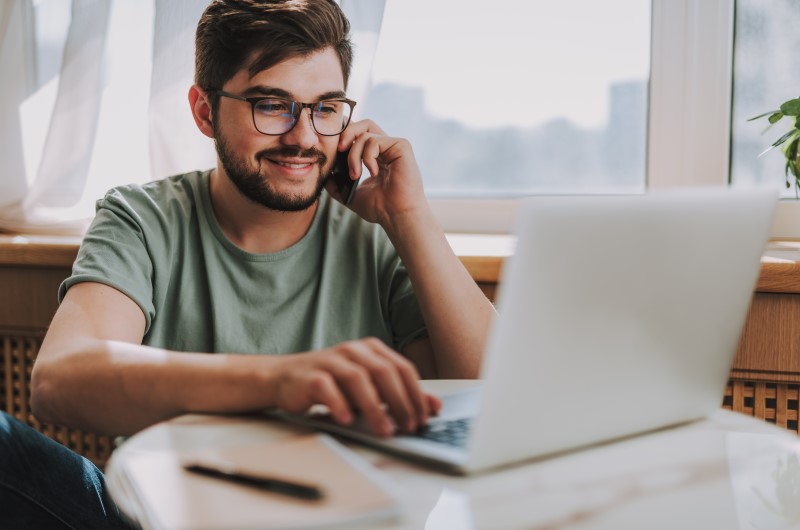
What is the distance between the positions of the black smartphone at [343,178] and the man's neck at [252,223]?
8 cm

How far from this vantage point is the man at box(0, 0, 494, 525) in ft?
4.18

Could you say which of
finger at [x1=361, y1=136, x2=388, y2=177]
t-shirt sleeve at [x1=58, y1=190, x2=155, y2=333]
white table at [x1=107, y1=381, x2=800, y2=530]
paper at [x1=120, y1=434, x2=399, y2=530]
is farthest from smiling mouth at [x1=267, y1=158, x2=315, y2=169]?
paper at [x1=120, y1=434, x2=399, y2=530]

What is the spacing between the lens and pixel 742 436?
0.81 m

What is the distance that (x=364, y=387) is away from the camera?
0.72 meters

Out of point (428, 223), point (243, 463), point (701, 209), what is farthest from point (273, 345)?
point (701, 209)

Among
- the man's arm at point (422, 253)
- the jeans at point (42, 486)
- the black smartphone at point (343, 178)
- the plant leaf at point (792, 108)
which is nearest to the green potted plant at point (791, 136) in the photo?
the plant leaf at point (792, 108)

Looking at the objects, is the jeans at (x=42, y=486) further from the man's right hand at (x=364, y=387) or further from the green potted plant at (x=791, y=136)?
the green potted plant at (x=791, y=136)

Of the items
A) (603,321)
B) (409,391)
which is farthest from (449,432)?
(603,321)

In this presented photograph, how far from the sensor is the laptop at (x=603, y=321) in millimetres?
595

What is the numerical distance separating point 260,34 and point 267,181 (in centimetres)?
23

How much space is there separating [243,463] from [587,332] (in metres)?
0.29

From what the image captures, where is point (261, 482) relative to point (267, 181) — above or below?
below

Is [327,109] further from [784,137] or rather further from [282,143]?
[784,137]

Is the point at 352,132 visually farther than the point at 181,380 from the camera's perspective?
Yes
